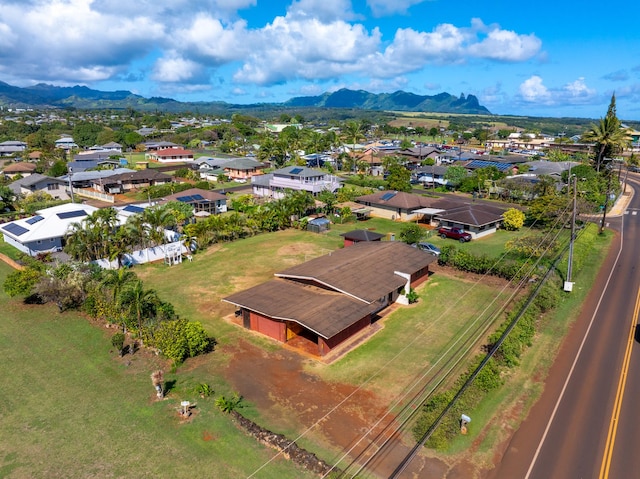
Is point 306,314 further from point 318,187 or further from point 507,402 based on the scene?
point 318,187

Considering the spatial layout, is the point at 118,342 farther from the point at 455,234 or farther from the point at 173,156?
the point at 173,156

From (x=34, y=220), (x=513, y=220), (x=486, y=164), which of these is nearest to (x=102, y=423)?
(x=34, y=220)

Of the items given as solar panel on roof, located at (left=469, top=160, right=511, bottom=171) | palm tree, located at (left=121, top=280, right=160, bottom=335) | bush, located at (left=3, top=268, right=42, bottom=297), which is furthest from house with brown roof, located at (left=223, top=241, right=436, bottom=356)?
solar panel on roof, located at (left=469, top=160, right=511, bottom=171)

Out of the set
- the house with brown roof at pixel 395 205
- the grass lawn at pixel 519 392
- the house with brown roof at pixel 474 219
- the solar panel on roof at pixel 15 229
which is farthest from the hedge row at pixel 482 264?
the solar panel on roof at pixel 15 229

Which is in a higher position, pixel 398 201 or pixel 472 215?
pixel 398 201

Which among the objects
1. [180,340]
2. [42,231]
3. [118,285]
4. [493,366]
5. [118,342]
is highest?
[42,231]

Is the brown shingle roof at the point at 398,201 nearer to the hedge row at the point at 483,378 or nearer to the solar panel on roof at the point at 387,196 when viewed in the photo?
the solar panel on roof at the point at 387,196
